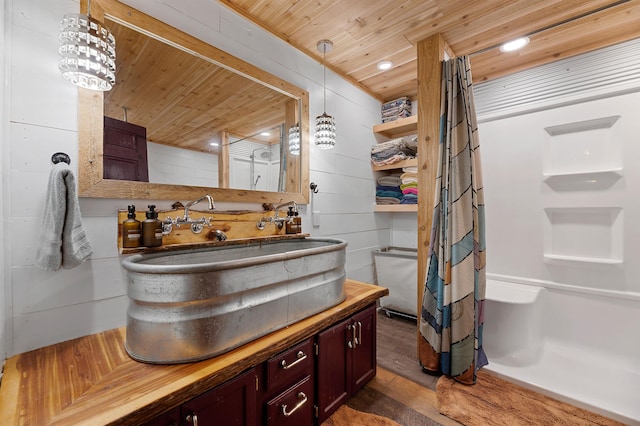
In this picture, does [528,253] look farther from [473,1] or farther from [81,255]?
[81,255]

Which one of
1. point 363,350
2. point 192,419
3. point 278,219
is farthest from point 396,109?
point 192,419

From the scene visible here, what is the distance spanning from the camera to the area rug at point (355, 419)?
55.1 inches

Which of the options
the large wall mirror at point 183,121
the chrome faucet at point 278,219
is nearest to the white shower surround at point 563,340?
the chrome faucet at point 278,219

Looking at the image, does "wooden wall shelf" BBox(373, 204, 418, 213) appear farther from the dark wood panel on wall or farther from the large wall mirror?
the dark wood panel on wall

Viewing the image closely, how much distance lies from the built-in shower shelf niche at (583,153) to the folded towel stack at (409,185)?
100cm

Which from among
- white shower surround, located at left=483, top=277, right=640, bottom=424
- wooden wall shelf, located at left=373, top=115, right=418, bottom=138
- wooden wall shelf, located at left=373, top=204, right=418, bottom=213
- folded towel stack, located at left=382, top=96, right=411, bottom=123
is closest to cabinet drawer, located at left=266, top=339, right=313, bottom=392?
white shower surround, located at left=483, top=277, right=640, bottom=424

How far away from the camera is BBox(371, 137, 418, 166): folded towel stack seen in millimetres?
2666

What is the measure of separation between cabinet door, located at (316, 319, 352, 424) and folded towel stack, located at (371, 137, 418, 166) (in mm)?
1775

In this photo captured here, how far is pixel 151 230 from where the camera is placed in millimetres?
1236

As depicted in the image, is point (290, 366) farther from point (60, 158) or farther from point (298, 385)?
point (60, 158)

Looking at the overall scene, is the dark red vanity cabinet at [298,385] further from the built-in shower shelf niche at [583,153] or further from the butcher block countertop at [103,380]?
the built-in shower shelf niche at [583,153]

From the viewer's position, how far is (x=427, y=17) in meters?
1.78

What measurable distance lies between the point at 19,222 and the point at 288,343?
1.13 meters

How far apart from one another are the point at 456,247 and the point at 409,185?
1.06 metres
